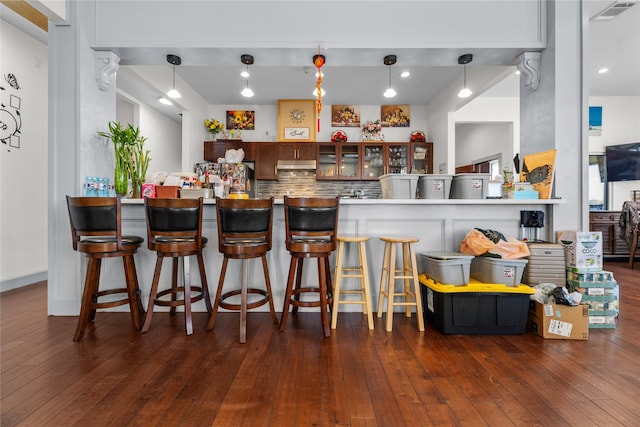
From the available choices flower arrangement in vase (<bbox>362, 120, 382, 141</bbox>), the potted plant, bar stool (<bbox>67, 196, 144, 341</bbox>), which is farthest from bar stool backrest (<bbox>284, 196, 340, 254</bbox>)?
flower arrangement in vase (<bbox>362, 120, 382, 141</bbox>)

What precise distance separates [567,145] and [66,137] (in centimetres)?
451

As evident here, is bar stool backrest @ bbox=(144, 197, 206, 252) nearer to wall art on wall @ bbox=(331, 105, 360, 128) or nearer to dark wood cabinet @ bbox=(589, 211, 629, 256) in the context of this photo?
wall art on wall @ bbox=(331, 105, 360, 128)

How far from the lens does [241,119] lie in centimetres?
670

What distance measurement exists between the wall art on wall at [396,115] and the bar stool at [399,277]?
15.0ft

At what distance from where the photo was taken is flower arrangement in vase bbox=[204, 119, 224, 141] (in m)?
6.39

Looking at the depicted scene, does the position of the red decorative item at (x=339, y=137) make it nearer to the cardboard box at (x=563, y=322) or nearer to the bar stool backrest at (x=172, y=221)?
the bar stool backrest at (x=172, y=221)

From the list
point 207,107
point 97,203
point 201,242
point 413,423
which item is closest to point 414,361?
point 413,423

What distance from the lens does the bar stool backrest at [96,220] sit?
2.27 metres

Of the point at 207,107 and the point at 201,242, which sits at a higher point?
the point at 207,107

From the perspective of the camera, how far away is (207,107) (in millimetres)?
6598

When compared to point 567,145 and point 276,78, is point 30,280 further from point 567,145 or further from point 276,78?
point 567,145

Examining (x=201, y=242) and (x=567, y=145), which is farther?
(x=567, y=145)

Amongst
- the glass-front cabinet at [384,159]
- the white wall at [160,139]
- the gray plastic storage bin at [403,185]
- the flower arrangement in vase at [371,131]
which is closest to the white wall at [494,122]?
the glass-front cabinet at [384,159]

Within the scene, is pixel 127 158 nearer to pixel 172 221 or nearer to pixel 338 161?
pixel 172 221
